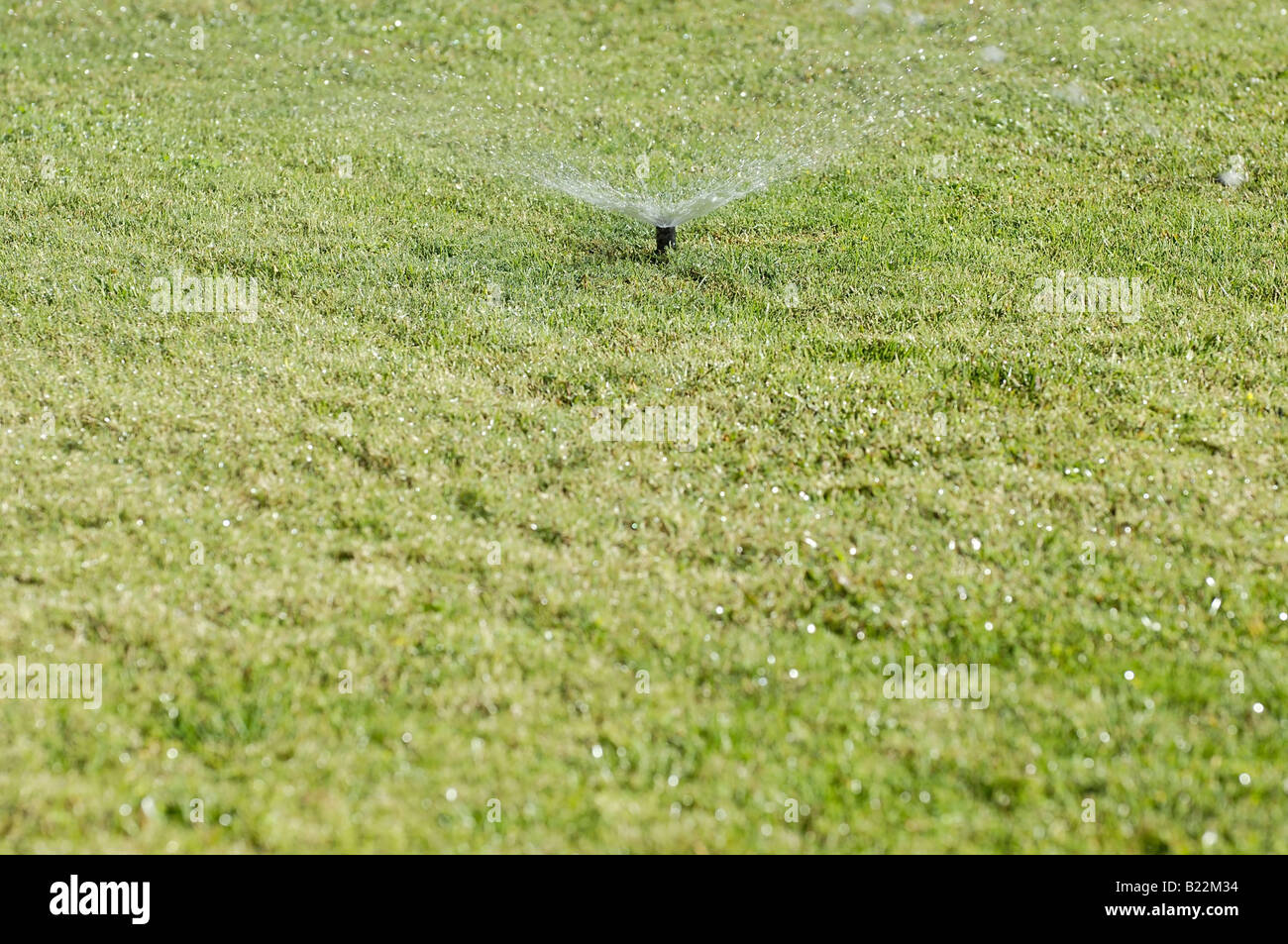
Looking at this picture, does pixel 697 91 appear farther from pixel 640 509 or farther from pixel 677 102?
pixel 640 509

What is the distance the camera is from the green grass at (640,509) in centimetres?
425

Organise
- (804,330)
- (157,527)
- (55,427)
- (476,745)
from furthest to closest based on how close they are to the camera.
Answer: (804,330) < (55,427) < (157,527) < (476,745)

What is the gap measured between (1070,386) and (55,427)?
654 cm

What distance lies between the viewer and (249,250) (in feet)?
30.2

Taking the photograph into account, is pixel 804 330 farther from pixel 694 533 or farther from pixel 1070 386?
pixel 694 533

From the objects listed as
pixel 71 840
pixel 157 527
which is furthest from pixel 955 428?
pixel 71 840

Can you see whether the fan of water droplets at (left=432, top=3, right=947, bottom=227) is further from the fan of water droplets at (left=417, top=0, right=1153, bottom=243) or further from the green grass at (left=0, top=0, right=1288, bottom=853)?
the green grass at (left=0, top=0, right=1288, bottom=853)

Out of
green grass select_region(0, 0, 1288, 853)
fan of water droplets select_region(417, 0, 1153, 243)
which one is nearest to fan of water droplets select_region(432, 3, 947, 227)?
fan of water droplets select_region(417, 0, 1153, 243)

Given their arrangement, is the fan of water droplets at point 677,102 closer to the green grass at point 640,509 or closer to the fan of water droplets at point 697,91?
the fan of water droplets at point 697,91

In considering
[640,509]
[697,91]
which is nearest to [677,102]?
[697,91]

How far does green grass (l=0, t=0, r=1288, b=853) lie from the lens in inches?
167

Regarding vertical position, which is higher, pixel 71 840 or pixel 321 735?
pixel 321 735

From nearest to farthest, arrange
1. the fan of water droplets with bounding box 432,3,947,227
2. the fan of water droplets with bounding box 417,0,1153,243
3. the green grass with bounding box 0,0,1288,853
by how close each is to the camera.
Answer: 1. the green grass with bounding box 0,0,1288,853
2. the fan of water droplets with bounding box 432,3,947,227
3. the fan of water droplets with bounding box 417,0,1153,243
